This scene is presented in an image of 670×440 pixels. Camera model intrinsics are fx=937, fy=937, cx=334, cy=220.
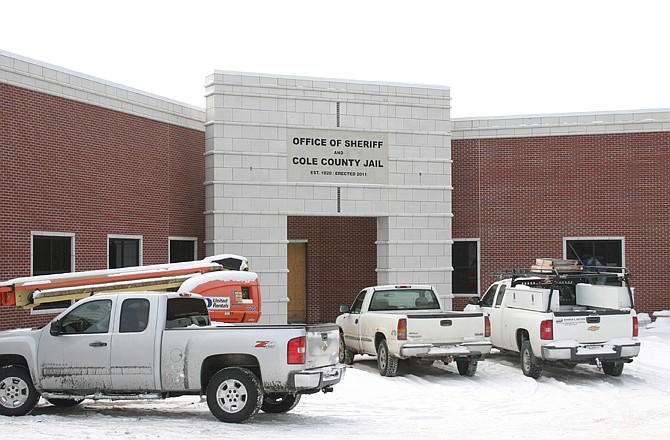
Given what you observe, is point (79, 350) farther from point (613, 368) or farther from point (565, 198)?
point (565, 198)

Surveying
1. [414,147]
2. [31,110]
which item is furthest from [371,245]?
[31,110]

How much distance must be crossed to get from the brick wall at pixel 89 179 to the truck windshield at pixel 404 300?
22.7 ft

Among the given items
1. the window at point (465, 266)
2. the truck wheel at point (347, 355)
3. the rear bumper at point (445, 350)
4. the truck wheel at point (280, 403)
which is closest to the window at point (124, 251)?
the truck wheel at point (347, 355)

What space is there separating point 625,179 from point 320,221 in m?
9.25

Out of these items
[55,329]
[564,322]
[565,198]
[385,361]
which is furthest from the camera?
[565,198]

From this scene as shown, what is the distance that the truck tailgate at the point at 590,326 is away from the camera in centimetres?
1697

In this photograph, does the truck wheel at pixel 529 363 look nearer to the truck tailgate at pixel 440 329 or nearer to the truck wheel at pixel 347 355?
the truck tailgate at pixel 440 329

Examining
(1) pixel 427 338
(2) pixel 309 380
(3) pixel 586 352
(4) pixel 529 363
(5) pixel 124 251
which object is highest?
(5) pixel 124 251

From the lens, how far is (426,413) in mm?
13828

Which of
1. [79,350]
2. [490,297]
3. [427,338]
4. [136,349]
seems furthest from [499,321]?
[79,350]

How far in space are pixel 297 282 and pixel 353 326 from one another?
940 centimetres

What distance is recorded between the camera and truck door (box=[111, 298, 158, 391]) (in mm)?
12742

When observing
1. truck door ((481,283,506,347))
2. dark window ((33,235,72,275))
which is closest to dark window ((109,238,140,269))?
dark window ((33,235,72,275))

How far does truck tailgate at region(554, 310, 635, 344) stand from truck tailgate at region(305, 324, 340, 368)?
5.38m
